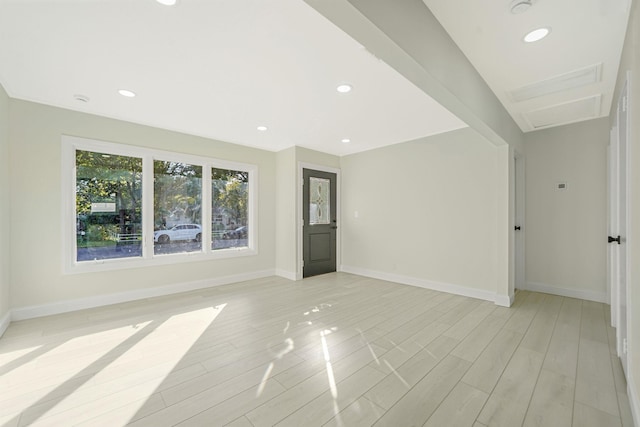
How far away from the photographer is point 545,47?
7.17ft

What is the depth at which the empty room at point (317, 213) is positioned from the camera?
1.74 meters

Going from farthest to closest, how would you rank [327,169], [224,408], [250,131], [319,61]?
[327,169]
[250,131]
[319,61]
[224,408]

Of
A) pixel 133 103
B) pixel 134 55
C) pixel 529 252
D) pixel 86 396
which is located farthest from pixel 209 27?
pixel 529 252

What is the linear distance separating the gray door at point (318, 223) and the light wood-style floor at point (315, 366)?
187 centimetres

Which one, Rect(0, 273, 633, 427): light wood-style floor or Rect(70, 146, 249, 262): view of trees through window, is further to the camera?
Rect(70, 146, 249, 262): view of trees through window

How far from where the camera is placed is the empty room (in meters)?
1.74

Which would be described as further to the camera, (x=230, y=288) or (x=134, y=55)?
(x=230, y=288)

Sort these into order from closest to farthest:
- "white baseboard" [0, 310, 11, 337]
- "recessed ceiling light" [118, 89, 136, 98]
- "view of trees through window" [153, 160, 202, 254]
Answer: "white baseboard" [0, 310, 11, 337]
"recessed ceiling light" [118, 89, 136, 98]
"view of trees through window" [153, 160, 202, 254]

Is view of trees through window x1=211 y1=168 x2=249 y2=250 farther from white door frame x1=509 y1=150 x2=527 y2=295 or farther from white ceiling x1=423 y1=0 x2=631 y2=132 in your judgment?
white door frame x1=509 y1=150 x2=527 y2=295

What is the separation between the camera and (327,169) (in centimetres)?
566

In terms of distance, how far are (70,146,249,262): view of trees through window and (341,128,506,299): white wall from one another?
2.30 m

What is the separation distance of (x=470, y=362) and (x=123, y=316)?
368 centimetres

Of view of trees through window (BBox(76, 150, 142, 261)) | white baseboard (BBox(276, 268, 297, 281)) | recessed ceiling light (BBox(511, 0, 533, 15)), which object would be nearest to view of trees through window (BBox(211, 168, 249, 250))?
white baseboard (BBox(276, 268, 297, 281))

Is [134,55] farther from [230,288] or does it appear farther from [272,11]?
[230,288]
